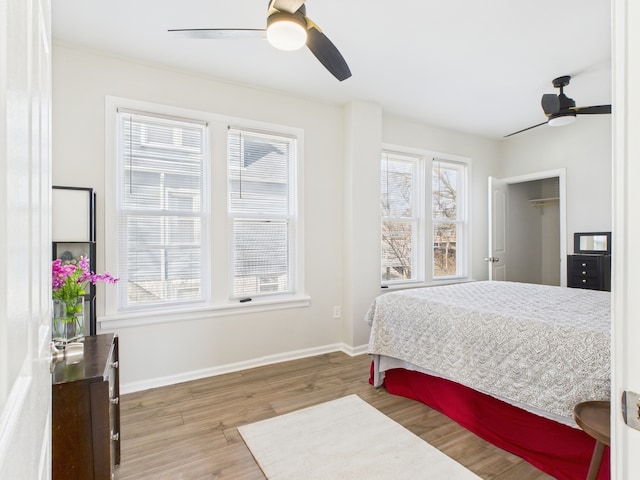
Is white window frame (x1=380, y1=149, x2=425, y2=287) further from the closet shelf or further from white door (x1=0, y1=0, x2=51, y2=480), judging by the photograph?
white door (x1=0, y1=0, x2=51, y2=480)

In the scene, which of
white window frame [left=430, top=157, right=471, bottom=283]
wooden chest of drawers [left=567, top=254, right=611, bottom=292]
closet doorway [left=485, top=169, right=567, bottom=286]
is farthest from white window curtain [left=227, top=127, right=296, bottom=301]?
wooden chest of drawers [left=567, top=254, right=611, bottom=292]

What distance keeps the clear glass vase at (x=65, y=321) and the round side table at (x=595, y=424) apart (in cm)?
233

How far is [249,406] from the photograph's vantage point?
2.59 m

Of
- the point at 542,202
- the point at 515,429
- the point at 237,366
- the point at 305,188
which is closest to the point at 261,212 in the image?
the point at 305,188

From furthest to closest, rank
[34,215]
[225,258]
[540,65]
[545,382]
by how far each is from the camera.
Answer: [225,258] < [540,65] < [545,382] < [34,215]

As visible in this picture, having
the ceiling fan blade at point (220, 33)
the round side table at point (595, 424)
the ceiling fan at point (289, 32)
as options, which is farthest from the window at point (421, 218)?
the round side table at point (595, 424)

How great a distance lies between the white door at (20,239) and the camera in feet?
1.22

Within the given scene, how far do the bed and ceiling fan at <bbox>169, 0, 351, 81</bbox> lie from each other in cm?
186

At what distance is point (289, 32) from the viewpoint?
5.57 feet
